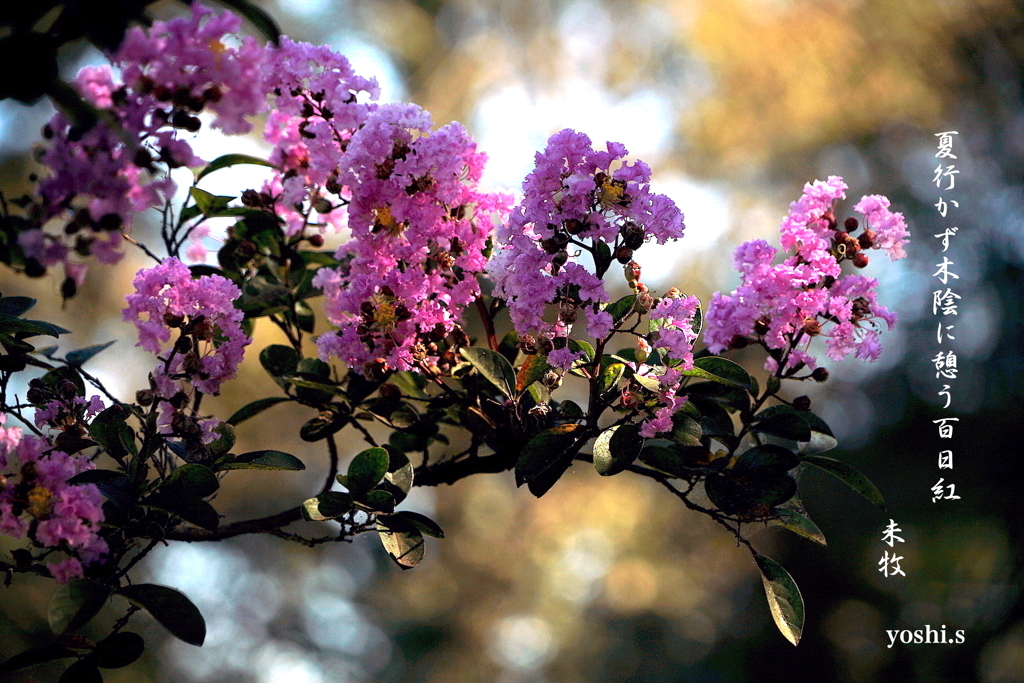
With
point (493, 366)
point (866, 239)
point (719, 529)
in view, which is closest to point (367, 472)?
point (493, 366)

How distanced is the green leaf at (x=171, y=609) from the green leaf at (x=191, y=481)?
0.09 meters

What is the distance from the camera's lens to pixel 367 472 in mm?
905

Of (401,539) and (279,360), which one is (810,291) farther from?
(279,360)

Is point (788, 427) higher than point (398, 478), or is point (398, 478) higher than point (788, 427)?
point (788, 427)

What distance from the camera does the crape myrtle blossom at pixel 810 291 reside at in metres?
0.99

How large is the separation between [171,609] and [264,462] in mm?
176

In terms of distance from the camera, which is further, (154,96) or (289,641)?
(289,641)

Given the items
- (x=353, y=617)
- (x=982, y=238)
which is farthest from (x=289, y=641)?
(x=982, y=238)

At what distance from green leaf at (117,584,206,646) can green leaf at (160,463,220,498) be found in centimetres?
9

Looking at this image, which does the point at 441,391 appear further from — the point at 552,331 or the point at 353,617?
the point at 353,617

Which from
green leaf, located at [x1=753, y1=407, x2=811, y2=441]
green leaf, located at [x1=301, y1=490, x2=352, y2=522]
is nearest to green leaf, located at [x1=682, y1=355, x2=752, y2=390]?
green leaf, located at [x1=753, y1=407, x2=811, y2=441]

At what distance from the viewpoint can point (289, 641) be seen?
5.43 metres

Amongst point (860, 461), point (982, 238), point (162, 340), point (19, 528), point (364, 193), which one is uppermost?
point (982, 238)

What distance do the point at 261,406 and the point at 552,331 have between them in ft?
1.33
